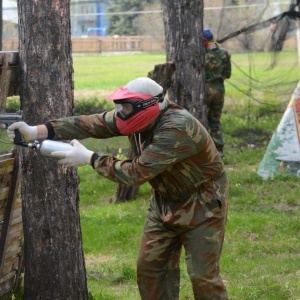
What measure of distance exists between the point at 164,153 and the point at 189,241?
2.45 feet

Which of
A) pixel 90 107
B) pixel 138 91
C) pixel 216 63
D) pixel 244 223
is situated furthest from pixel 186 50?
pixel 90 107

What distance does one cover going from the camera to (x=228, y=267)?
755 cm

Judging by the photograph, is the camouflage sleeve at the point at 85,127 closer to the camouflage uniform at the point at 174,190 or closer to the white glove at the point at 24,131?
the camouflage uniform at the point at 174,190

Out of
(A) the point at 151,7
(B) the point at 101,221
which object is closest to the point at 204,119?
(B) the point at 101,221

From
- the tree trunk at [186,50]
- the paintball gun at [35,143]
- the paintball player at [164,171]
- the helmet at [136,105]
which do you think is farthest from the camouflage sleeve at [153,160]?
the tree trunk at [186,50]

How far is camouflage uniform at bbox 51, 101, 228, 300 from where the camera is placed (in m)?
4.98

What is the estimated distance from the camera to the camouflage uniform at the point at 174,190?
498 cm

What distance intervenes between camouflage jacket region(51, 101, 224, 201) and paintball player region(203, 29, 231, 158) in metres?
8.41

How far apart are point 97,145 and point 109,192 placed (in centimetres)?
356

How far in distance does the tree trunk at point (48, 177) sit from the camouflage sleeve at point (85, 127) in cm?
23

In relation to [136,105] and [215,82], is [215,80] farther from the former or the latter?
[136,105]

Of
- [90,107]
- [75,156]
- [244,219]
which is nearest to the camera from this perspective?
[75,156]

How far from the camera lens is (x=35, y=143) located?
4973 millimetres

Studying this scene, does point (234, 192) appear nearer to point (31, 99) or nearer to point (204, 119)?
point (204, 119)
